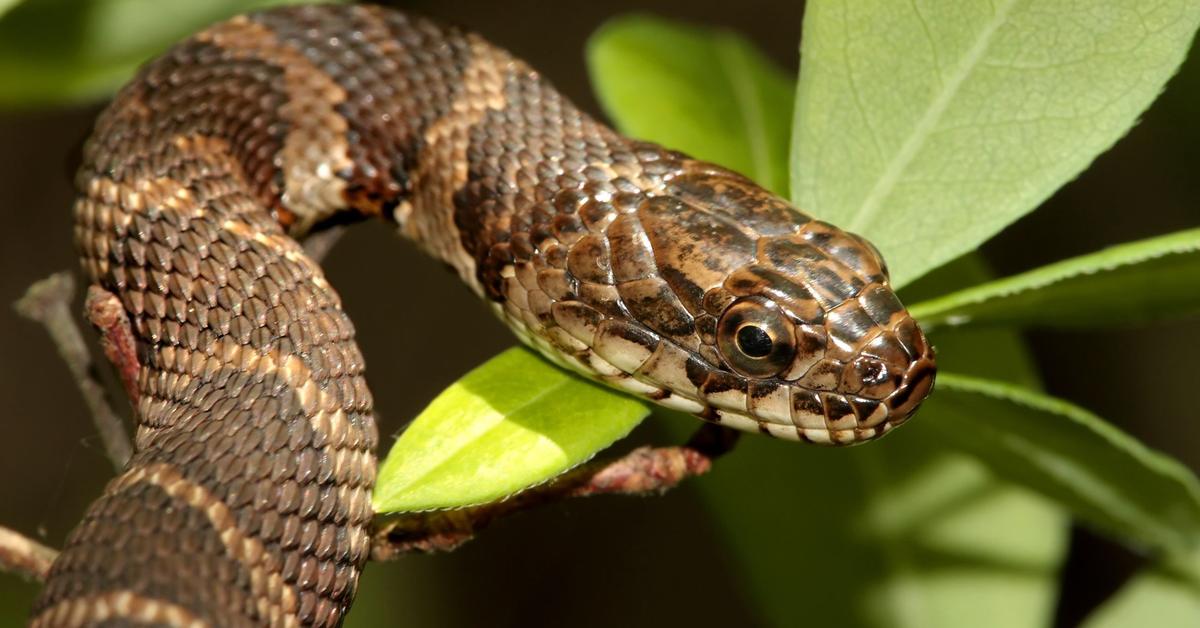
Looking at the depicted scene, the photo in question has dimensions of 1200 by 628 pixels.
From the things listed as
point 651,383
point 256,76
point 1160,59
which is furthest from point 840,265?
point 256,76

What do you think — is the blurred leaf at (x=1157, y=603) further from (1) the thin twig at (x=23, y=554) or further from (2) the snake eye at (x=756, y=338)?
(1) the thin twig at (x=23, y=554)

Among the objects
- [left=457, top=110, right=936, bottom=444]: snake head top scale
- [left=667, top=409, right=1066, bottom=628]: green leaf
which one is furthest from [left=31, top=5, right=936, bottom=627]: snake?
[left=667, top=409, right=1066, bottom=628]: green leaf

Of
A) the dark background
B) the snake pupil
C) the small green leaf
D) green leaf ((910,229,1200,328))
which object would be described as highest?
green leaf ((910,229,1200,328))

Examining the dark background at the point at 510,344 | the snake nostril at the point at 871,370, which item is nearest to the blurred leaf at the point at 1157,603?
the snake nostril at the point at 871,370

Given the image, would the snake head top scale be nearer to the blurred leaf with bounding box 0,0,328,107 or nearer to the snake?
the snake

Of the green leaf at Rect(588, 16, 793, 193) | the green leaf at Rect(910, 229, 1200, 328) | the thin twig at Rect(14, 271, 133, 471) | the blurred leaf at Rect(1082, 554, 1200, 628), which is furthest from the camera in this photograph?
the green leaf at Rect(588, 16, 793, 193)

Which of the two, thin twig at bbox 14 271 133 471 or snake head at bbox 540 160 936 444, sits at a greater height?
thin twig at bbox 14 271 133 471

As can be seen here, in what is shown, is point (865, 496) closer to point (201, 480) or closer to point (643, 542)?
point (201, 480)

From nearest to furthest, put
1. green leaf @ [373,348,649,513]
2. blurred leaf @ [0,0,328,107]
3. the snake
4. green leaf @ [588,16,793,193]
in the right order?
green leaf @ [373,348,649,513]
the snake
green leaf @ [588,16,793,193]
blurred leaf @ [0,0,328,107]
